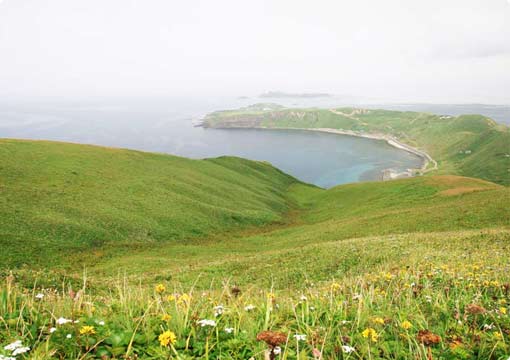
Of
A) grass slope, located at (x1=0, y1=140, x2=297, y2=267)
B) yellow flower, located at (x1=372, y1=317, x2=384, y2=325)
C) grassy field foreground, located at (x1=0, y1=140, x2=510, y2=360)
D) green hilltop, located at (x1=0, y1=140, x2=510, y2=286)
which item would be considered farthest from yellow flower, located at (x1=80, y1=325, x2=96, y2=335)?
grass slope, located at (x1=0, y1=140, x2=297, y2=267)

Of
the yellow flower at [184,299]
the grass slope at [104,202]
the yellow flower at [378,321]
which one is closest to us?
the yellow flower at [378,321]

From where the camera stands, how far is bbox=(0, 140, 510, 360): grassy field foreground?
12.3 feet

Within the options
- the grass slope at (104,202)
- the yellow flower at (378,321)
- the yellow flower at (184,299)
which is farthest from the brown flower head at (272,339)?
the grass slope at (104,202)

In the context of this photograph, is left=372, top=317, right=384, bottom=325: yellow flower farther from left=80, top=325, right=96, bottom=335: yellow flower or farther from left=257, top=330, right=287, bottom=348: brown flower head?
left=80, top=325, right=96, bottom=335: yellow flower

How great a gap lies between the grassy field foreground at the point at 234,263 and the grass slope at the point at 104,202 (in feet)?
0.81

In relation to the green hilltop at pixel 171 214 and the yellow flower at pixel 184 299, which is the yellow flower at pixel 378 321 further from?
the green hilltop at pixel 171 214

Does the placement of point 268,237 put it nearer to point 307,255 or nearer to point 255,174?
point 307,255

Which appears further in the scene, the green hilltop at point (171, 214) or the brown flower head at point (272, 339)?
the green hilltop at point (171, 214)

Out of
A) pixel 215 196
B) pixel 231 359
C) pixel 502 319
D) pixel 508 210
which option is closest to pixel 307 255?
pixel 502 319

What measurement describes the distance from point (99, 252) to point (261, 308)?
30278 millimetres

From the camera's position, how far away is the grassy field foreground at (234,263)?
148 inches

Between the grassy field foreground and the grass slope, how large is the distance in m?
0.25

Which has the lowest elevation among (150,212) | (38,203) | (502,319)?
(150,212)

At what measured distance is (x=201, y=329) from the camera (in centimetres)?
399
